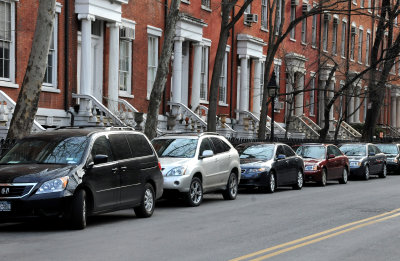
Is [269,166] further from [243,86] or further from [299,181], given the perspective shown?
[243,86]

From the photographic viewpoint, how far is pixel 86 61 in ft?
88.3

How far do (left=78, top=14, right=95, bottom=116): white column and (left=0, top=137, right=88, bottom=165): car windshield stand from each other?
41.4 ft

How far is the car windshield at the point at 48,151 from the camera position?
44.7ft

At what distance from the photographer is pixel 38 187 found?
12562 mm

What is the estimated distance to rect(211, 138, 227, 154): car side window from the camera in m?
19.7

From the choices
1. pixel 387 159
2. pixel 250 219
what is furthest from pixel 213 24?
pixel 250 219

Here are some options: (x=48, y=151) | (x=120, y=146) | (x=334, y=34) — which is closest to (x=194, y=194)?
(x=120, y=146)

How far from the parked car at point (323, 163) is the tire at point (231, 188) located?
23.6 feet

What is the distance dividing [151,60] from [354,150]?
9307mm

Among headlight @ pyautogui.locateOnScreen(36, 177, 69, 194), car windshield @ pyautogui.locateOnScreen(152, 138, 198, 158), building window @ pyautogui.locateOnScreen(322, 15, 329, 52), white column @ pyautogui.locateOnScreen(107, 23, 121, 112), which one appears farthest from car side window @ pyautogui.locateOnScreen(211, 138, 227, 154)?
building window @ pyautogui.locateOnScreen(322, 15, 329, 52)

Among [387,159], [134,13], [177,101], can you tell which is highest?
[134,13]

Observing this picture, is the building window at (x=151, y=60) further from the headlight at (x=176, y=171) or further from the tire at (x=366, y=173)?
the headlight at (x=176, y=171)

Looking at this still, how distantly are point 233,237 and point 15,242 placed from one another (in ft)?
10.9

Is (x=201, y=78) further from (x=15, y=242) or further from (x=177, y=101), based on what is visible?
(x=15, y=242)
